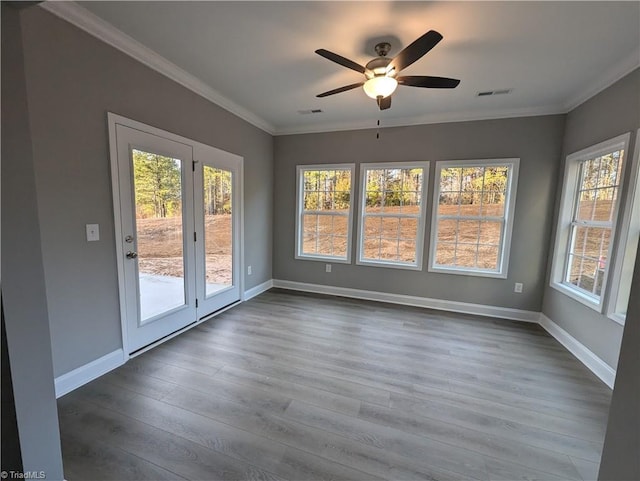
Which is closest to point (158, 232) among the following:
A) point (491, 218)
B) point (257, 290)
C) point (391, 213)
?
point (257, 290)

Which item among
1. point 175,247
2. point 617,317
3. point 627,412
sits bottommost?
point 617,317

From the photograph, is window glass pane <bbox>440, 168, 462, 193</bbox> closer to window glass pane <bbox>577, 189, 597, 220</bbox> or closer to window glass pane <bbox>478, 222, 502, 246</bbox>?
window glass pane <bbox>478, 222, 502, 246</bbox>

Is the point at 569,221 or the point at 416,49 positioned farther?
the point at 569,221

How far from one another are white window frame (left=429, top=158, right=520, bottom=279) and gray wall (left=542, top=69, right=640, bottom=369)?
47cm

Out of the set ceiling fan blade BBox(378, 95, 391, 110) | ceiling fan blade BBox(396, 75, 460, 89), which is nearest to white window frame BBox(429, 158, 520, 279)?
ceiling fan blade BBox(378, 95, 391, 110)

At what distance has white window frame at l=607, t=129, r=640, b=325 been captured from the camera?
2215 millimetres

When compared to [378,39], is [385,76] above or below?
below

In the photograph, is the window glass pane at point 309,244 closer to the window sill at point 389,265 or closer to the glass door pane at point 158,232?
the window sill at point 389,265

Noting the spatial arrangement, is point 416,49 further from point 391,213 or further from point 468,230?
point 468,230

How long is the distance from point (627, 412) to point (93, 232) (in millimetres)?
2967

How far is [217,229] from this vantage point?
3365 millimetres

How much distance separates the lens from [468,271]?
372cm

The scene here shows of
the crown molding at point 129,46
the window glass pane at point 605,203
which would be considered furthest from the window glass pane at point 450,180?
the crown molding at point 129,46

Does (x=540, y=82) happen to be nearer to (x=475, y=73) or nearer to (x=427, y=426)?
(x=475, y=73)
